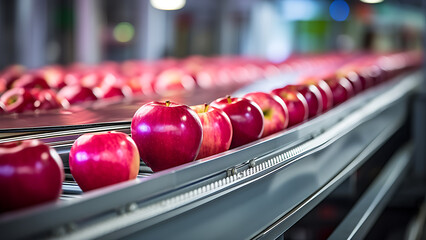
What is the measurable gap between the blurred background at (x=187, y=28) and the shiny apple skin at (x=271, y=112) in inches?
215

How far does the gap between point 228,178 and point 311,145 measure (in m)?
0.72

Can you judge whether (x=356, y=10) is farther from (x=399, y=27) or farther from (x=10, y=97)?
(x=10, y=97)

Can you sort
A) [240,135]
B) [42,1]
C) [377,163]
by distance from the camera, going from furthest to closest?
[42,1]
[377,163]
[240,135]

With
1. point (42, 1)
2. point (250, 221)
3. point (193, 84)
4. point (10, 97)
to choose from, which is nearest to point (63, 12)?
point (42, 1)

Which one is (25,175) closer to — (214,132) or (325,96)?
(214,132)

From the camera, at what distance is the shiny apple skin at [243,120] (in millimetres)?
1768

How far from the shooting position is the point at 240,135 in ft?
5.82

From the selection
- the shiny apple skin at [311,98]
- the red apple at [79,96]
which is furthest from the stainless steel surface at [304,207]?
the red apple at [79,96]

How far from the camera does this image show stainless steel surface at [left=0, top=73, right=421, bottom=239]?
0.98m

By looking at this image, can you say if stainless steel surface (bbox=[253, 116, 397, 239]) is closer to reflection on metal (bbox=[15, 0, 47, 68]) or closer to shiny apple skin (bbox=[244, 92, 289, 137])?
shiny apple skin (bbox=[244, 92, 289, 137])

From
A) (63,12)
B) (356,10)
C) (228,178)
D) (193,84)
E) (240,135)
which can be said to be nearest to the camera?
(228,178)

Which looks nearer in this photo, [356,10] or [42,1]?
[42,1]

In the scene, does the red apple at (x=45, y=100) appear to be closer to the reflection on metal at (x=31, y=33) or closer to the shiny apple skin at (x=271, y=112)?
the shiny apple skin at (x=271, y=112)

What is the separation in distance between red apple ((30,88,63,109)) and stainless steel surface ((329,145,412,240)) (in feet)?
4.06
